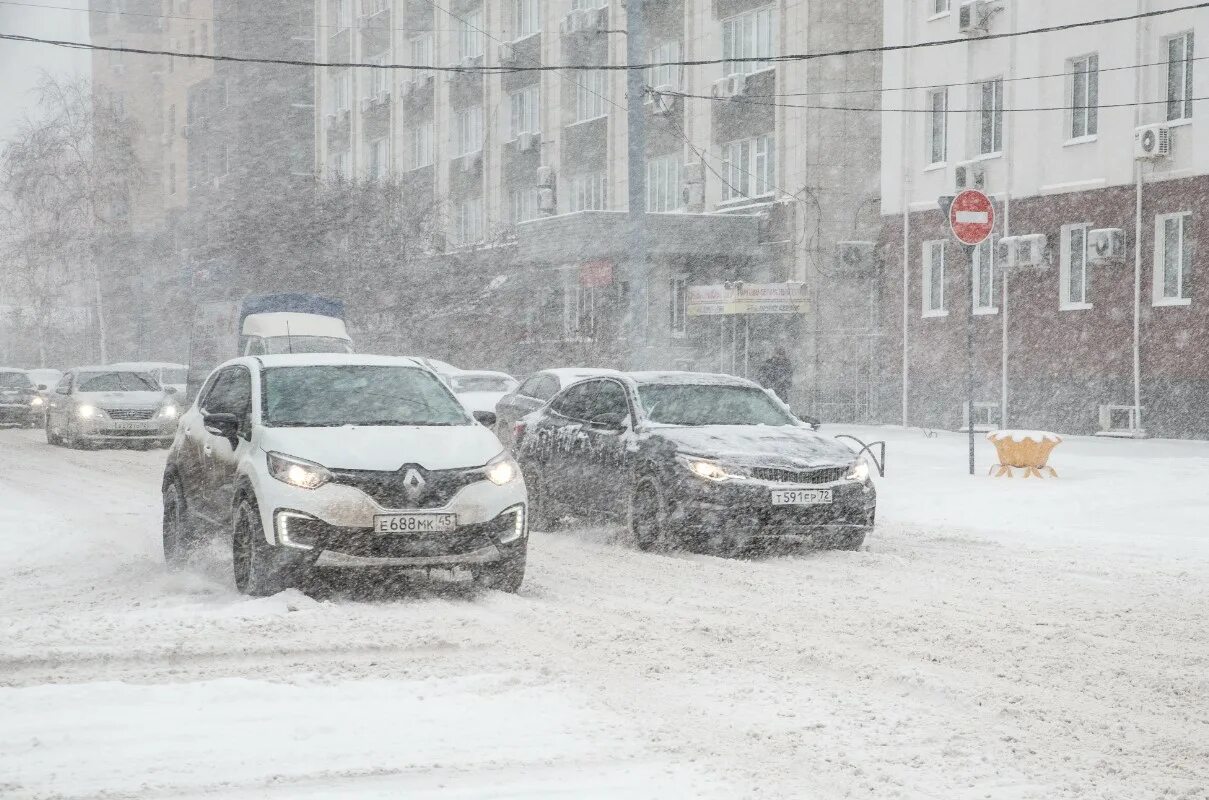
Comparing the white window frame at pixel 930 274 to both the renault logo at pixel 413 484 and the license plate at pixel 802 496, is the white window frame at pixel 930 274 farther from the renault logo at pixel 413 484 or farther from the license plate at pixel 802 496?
the renault logo at pixel 413 484

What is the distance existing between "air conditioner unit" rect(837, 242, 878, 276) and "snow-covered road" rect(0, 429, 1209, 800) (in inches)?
945

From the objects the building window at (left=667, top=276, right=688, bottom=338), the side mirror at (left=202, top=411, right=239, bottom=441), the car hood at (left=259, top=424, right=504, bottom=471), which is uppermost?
the building window at (left=667, top=276, right=688, bottom=338)

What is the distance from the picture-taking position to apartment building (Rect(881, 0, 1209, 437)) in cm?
2642

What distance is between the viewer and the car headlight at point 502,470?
9.46 m

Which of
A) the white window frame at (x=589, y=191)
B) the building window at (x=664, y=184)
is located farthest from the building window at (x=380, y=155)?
the building window at (x=664, y=184)

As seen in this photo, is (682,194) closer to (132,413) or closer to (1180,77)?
(1180,77)

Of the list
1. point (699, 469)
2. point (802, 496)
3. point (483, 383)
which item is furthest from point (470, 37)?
point (802, 496)

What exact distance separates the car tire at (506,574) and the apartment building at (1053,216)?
19.2m

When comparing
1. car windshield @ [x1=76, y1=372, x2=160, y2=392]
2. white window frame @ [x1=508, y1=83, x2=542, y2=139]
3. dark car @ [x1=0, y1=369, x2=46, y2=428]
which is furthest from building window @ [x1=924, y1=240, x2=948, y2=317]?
dark car @ [x1=0, y1=369, x2=46, y2=428]

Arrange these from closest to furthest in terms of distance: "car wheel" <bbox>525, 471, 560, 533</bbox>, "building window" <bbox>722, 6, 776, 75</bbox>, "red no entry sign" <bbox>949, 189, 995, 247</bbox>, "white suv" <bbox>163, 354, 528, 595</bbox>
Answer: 1. "white suv" <bbox>163, 354, 528, 595</bbox>
2. "car wheel" <bbox>525, 471, 560, 533</bbox>
3. "red no entry sign" <bbox>949, 189, 995, 247</bbox>
4. "building window" <bbox>722, 6, 776, 75</bbox>

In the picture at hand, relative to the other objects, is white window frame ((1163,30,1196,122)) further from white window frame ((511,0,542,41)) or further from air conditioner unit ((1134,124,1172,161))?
white window frame ((511,0,542,41))

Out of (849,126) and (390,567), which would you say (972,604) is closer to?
(390,567)

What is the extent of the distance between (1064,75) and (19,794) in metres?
26.9

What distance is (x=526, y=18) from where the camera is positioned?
1916 inches
